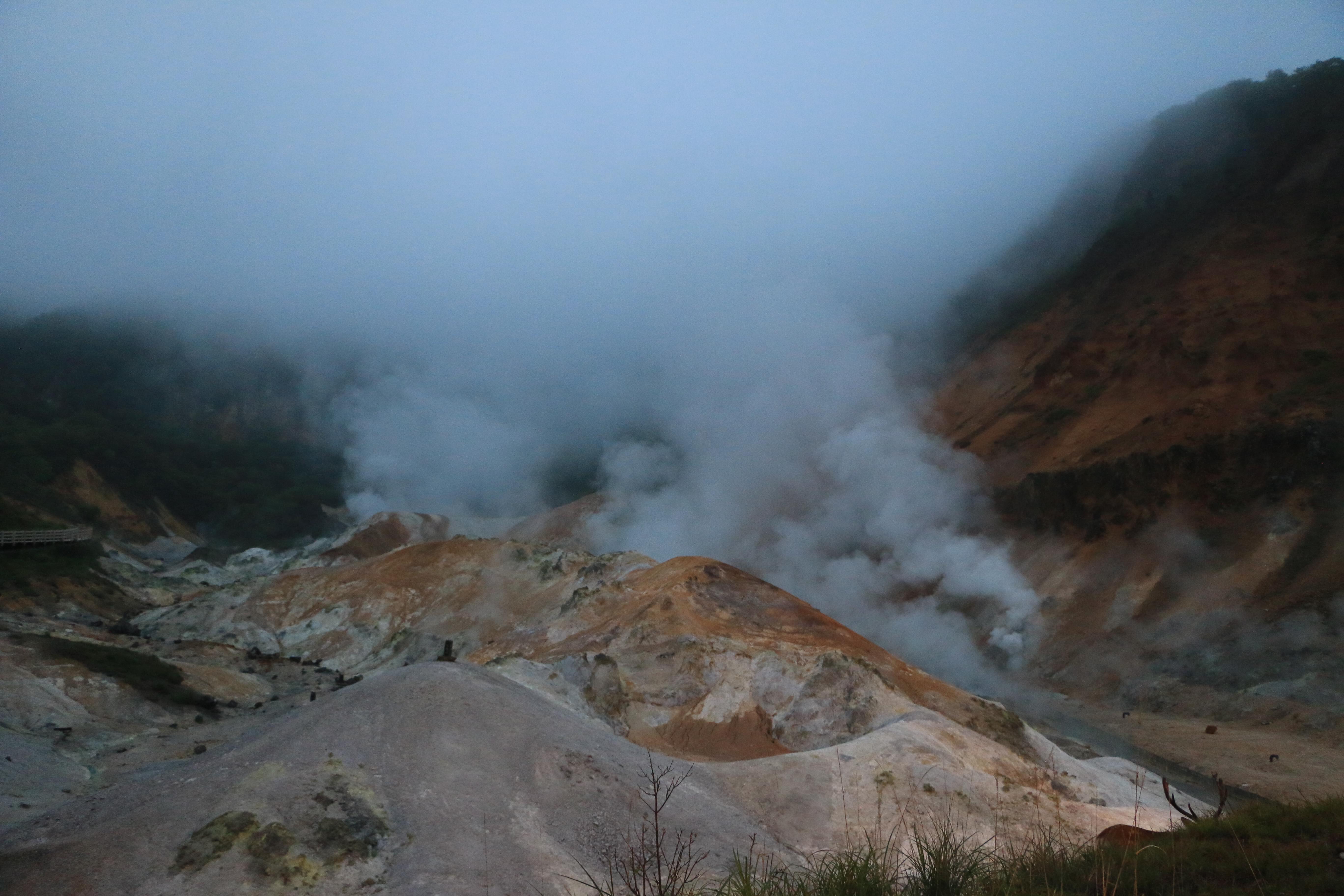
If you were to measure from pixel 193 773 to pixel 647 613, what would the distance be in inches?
912

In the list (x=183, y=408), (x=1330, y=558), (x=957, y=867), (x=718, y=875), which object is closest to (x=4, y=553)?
(x=718, y=875)

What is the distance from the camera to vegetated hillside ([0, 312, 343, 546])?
85125 millimetres

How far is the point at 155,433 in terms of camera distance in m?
114

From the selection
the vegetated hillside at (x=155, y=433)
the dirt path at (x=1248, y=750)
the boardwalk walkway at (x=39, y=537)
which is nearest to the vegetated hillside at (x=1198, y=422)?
the dirt path at (x=1248, y=750)

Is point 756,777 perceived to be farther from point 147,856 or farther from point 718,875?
point 147,856

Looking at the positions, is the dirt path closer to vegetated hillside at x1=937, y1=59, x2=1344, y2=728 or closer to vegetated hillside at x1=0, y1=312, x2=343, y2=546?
vegetated hillside at x1=937, y1=59, x2=1344, y2=728

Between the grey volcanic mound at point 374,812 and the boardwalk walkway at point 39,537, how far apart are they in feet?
171

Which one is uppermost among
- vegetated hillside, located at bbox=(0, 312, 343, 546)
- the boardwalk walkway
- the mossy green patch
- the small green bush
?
vegetated hillside, located at bbox=(0, 312, 343, 546)

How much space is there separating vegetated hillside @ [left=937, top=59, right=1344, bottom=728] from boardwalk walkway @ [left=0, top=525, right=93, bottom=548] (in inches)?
2563

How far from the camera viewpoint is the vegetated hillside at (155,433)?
85.1 meters

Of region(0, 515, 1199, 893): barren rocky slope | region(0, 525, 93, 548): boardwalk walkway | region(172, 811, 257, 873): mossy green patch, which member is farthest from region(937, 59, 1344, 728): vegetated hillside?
region(0, 525, 93, 548): boardwalk walkway

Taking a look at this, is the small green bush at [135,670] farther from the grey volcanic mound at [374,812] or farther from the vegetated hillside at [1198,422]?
the vegetated hillside at [1198,422]

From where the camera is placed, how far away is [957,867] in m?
4.71

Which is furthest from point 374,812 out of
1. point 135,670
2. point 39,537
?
point 39,537
